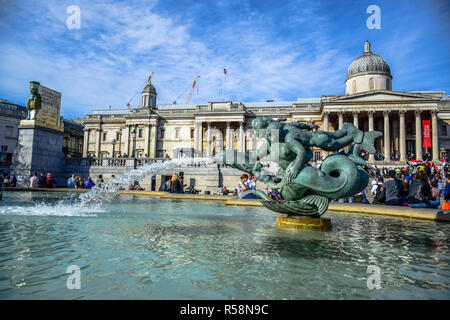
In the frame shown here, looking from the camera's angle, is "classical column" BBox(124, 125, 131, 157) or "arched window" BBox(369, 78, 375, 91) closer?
"arched window" BBox(369, 78, 375, 91)

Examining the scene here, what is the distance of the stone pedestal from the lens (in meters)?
18.7

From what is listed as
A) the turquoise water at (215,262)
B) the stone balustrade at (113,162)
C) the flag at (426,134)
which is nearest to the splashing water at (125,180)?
the turquoise water at (215,262)

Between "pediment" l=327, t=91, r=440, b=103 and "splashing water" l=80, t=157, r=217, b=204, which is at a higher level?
"pediment" l=327, t=91, r=440, b=103

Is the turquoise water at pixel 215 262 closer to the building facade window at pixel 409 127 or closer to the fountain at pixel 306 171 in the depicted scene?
the fountain at pixel 306 171

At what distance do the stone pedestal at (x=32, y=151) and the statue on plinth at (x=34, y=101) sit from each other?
59 cm

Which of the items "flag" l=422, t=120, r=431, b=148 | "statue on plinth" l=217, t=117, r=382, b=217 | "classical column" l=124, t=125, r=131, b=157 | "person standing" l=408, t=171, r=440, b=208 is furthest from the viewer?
"classical column" l=124, t=125, r=131, b=157

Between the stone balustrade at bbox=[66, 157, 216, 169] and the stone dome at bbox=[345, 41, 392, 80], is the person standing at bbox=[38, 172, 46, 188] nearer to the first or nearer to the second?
the stone balustrade at bbox=[66, 157, 216, 169]

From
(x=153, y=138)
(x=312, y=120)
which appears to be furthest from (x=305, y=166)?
(x=153, y=138)

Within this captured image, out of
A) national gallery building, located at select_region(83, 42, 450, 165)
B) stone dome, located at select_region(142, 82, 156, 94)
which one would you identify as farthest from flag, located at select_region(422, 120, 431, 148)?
stone dome, located at select_region(142, 82, 156, 94)

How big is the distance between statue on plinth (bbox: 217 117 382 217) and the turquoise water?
678 millimetres

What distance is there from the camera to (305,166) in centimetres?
586

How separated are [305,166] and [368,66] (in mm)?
48192

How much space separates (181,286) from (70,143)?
68226mm

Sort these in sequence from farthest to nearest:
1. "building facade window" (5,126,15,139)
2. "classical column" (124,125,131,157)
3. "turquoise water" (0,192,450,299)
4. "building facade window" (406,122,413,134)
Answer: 1. "classical column" (124,125,131,157)
2. "building facade window" (406,122,413,134)
3. "building facade window" (5,126,15,139)
4. "turquoise water" (0,192,450,299)
